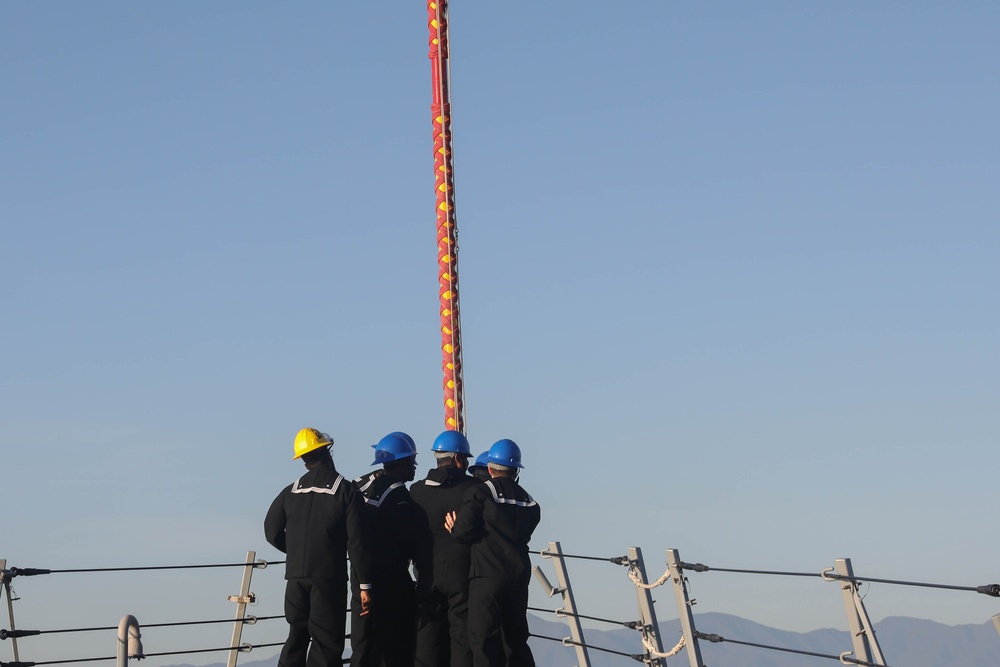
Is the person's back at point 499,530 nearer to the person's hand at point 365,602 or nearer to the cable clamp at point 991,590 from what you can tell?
the person's hand at point 365,602

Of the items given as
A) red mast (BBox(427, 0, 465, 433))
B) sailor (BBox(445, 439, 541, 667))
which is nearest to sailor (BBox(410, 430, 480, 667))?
sailor (BBox(445, 439, 541, 667))

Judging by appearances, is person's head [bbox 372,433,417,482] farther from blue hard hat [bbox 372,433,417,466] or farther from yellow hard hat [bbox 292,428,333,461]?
yellow hard hat [bbox 292,428,333,461]

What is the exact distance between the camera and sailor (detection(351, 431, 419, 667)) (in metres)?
11.7

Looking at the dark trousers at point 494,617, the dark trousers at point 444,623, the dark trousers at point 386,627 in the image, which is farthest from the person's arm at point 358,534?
the dark trousers at point 494,617

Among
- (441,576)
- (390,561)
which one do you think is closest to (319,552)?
(390,561)

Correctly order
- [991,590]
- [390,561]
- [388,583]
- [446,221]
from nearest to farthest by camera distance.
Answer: [991,590] < [390,561] < [388,583] < [446,221]

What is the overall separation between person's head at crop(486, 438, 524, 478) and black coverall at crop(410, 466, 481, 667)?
33cm

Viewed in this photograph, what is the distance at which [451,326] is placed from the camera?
14.9m

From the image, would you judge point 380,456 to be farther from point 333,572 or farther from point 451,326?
point 451,326

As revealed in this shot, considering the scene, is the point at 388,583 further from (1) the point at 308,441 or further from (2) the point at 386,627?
(1) the point at 308,441

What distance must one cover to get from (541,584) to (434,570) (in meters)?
1.66

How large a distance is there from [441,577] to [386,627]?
0.72 meters

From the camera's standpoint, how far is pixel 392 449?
39.4 feet

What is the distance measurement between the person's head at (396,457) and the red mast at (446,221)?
255 centimetres
